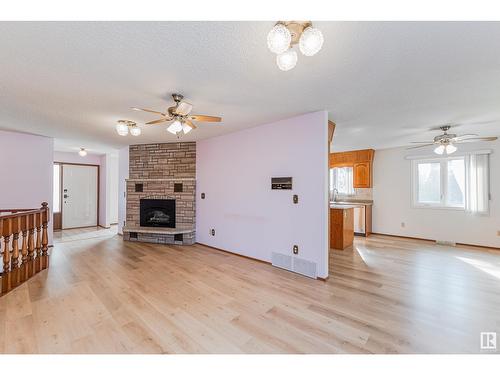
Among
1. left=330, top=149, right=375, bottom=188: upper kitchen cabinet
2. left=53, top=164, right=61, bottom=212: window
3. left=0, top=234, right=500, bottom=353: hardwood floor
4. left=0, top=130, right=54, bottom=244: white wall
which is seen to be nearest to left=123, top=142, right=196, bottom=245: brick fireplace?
left=0, top=234, right=500, bottom=353: hardwood floor

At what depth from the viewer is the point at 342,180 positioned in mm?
6617

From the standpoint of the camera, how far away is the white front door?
6.57 meters

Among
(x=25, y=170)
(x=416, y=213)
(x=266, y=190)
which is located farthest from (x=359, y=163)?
(x=25, y=170)

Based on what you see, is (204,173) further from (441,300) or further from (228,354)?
(441,300)

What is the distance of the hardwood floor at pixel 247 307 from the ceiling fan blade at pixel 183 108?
6.92 feet

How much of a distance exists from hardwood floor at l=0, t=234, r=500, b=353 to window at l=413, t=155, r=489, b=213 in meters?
1.49

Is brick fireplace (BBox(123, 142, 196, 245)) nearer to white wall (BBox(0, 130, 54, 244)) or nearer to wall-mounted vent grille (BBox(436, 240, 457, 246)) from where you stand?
white wall (BBox(0, 130, 54, 244))

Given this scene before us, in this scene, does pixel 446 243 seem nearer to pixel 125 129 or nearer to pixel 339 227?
pixel 339 227

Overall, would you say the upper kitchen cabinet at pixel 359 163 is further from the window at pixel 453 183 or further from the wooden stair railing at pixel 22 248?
the wooden stair railing at pixel 22 248

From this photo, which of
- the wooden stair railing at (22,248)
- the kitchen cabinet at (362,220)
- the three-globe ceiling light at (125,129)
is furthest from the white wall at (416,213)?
the wooden stair railing at (22,248)

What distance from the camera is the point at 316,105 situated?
283 cm

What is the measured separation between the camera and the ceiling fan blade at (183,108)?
87.6 inches

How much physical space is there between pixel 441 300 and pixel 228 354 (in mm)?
2489
